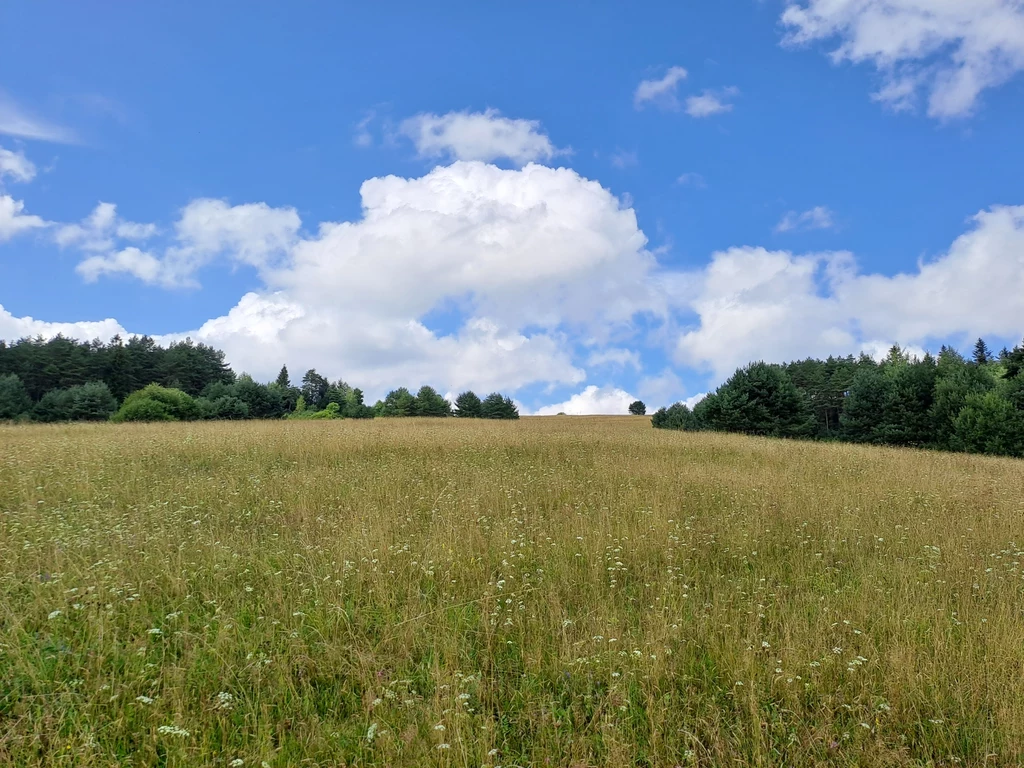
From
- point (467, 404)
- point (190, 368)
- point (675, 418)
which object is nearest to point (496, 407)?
point (467, 404)

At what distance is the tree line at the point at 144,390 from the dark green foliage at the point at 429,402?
0.16 m

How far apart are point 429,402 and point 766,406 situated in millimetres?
52363

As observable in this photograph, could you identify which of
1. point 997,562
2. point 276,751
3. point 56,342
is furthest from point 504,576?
point 56,342

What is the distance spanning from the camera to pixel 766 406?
127 feet

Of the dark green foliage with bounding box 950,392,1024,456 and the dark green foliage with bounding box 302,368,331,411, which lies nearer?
the dark green foliage with bounding box 950,392,1024,456

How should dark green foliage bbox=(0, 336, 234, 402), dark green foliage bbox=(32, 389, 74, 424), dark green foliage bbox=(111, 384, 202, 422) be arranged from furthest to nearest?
dark green foliage bbox=(0, 336, 234, 402)
dark green foliage bbox=(32, 389, 74, 424)
dark green foliage bbox=(111, 384, 202, 422)

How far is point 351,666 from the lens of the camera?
3.52 meters

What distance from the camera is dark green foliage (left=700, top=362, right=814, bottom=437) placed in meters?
38.5

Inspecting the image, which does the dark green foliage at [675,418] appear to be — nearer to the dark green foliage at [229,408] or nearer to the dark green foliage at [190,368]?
the dark green foliage at [229,408]

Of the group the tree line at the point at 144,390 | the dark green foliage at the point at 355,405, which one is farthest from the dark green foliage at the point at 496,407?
the dark green foliage at the point at 355,405

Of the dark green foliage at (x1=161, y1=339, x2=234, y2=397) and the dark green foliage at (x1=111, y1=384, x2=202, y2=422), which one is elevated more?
the dark green foliage at (x1=161, y1=339, x2=234, y2=397)

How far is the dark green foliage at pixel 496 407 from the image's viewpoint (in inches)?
3031

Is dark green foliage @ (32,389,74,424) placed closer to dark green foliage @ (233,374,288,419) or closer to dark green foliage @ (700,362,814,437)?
dark green foliage @ (233,374,288,419)

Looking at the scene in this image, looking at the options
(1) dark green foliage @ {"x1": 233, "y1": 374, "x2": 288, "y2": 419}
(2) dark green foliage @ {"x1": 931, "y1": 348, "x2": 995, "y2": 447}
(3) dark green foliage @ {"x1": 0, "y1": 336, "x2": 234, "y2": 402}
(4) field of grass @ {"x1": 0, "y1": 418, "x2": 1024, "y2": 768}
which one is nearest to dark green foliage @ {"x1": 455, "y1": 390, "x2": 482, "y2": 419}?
(1) dark green foliage @ {"x1": 233, "y1": 374, "x2": 288, "y2": 419}
